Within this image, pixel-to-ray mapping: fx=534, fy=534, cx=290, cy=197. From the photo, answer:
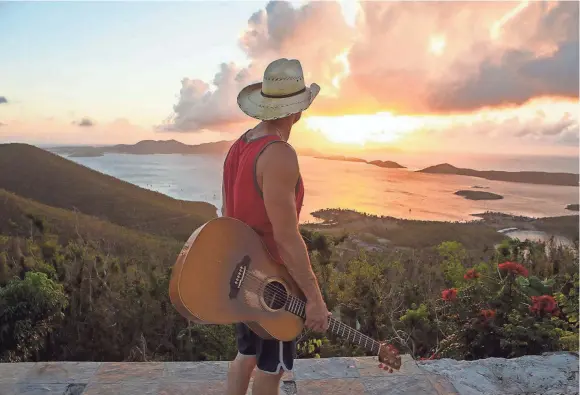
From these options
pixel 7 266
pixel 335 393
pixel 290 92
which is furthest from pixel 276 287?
pixel 7 266

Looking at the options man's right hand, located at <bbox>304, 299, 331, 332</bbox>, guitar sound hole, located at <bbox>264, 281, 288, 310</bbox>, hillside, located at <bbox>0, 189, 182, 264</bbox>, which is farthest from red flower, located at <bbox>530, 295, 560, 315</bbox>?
hillside, located at <bbox>0, 189, 182, 264</bbox>

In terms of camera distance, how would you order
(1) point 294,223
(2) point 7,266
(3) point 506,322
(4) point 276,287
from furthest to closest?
(2) point 7,266, (3) point 506,322, (4) point 276,287, (1) point 294,223

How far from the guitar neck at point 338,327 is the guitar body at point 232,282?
2 cm

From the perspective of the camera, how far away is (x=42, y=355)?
157 inches

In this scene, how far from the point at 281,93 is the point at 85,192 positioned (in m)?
19.1

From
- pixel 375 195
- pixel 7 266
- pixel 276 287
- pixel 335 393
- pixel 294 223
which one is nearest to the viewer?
pixel 294 223

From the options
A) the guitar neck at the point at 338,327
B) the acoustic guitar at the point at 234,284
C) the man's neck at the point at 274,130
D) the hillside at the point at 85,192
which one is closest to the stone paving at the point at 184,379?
the guitar neck at the point at 338,327

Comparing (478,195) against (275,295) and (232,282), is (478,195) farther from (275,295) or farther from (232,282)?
(232,282)

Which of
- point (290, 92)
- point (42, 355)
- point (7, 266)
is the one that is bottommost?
point (42, 355)

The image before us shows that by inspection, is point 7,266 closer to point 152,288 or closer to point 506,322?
point 152,288

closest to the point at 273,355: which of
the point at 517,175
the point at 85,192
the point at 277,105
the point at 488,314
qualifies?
the point at 277,105

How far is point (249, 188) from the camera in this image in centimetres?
212

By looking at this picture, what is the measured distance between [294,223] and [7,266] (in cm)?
332

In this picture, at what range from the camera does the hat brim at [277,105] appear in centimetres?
214
